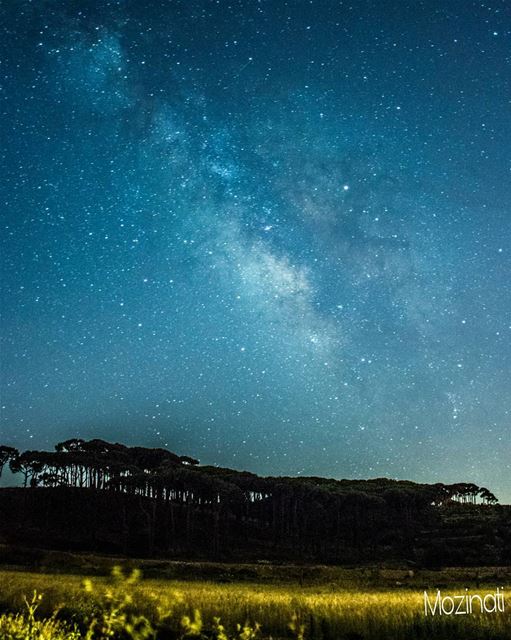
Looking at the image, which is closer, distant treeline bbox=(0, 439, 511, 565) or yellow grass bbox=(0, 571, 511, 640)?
yellow grass bbox=(0, 571, 511, 640)

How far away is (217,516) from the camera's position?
86.2 metres

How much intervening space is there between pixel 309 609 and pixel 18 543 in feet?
180

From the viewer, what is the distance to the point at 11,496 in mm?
92188

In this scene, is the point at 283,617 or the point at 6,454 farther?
the point at 6,454

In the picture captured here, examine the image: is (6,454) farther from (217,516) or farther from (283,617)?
(283,617)

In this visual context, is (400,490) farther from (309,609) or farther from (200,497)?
(309,609)

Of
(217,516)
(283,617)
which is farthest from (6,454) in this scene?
(283,617)

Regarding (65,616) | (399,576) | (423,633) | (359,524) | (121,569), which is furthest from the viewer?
(359,524)

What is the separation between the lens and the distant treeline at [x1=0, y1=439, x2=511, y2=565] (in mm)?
78750

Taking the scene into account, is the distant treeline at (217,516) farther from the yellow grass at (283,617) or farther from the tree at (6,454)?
the yellow grass at (283,617)

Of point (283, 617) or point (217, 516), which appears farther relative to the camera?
point (217, 516)

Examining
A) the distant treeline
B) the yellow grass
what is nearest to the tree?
the distant treeline

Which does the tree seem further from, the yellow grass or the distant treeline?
the yellow grass

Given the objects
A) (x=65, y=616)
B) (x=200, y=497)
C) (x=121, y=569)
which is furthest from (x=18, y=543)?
(x=65, y=616)
